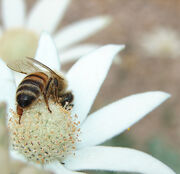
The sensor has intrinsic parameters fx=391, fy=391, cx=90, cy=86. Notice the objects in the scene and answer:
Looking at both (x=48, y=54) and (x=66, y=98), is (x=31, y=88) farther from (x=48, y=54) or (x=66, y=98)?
(x=48, y=54)

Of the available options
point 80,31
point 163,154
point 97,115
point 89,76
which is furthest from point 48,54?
point 163,154

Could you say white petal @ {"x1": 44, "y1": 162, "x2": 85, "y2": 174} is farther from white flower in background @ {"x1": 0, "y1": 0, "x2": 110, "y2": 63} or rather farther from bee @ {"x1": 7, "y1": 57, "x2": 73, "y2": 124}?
white flower in background @ {"x1": 0, "y1": 0, "x2": 110, "y2": 63}

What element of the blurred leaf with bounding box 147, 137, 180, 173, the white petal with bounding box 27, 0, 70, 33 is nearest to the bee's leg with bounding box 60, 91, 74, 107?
the white petal with bounding box 27, 0, 70, 33

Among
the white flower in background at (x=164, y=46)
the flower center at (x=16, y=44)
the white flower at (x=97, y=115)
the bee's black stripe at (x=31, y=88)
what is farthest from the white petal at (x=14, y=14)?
the white flower in background at (x=164, y=46)

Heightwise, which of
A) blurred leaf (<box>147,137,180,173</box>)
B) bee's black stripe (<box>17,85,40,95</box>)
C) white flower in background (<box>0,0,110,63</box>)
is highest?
white flower in background (<box>0,0,110,63</box>)

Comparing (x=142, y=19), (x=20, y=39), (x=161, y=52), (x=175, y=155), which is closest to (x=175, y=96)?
(x=161, y=52)

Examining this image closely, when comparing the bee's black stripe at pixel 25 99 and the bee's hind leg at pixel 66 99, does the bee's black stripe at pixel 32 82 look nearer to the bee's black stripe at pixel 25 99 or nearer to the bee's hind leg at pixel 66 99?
the bee's black stripe at pixel 25 99

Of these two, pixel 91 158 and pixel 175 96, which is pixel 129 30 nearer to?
pixel 175 96
